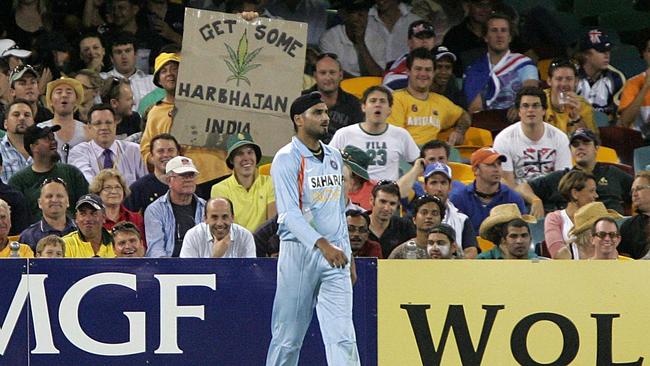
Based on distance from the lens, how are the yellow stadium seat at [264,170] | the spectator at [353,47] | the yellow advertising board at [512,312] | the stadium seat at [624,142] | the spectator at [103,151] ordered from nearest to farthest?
the yellow advertising board at [512,312], the spectator at [103,151], the yellow stadium seat at [264,170], the stadium seat at [624,142], the spectator at [353,47]

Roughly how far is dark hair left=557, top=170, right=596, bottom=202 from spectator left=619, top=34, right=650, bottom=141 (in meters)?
2.66

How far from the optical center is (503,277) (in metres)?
11.3

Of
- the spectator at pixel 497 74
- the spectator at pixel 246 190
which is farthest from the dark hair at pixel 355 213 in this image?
the spectator at pixel 497 74

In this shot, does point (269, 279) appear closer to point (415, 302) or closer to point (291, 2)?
point (415, 302)

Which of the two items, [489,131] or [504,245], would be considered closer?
[504,245]

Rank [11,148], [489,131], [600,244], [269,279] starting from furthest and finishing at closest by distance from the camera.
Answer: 1. [489,131]
2. [11,148]
3. [600,244]
4. [269,279]

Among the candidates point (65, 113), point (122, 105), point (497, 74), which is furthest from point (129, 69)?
point (497, 74)

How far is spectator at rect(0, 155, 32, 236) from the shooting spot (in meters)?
12.9

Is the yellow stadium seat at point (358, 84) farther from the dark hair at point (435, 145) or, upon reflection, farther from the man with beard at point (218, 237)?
the man with beard at point (218, 237)

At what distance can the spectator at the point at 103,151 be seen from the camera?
13.8 m

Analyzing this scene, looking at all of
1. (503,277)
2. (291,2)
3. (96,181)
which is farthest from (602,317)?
(291,2)

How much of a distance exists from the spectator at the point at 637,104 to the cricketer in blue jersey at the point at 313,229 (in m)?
6.02

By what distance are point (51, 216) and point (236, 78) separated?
2.08 metres

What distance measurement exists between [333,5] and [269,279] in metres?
6.86
